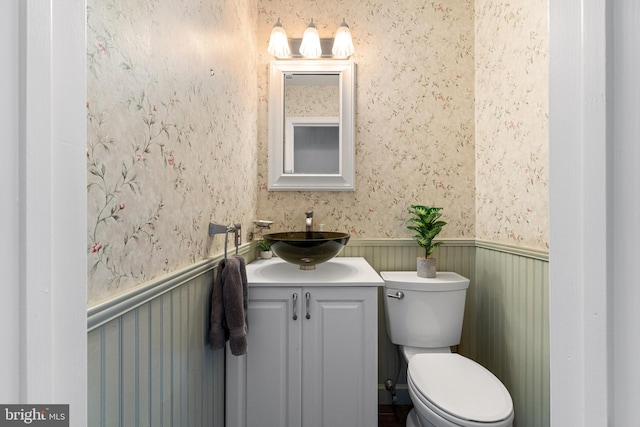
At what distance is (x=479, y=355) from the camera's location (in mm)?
1679

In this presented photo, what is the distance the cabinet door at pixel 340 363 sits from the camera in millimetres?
1231

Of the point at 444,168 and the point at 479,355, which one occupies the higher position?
the point at 444,168

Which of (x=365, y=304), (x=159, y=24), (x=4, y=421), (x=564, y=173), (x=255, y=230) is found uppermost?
(x=159, y=24)

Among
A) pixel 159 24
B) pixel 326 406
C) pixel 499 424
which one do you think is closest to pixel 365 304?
pixel 326 406

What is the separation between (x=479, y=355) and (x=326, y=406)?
3.18 ft

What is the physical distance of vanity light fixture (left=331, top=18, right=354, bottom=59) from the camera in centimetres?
169

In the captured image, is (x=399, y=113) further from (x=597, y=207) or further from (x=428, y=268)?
(x=597, y=207)

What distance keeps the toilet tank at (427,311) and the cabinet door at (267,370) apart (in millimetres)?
561

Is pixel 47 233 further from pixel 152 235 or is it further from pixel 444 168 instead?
pixel 444 168

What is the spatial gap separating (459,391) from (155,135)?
130cm

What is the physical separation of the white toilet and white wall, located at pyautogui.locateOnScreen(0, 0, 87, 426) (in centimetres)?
107

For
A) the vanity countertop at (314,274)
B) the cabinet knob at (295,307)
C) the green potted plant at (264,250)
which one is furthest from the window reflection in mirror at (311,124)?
the cabinet knob at (295,307)

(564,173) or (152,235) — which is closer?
(564,173)

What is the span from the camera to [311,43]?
1.70 m
